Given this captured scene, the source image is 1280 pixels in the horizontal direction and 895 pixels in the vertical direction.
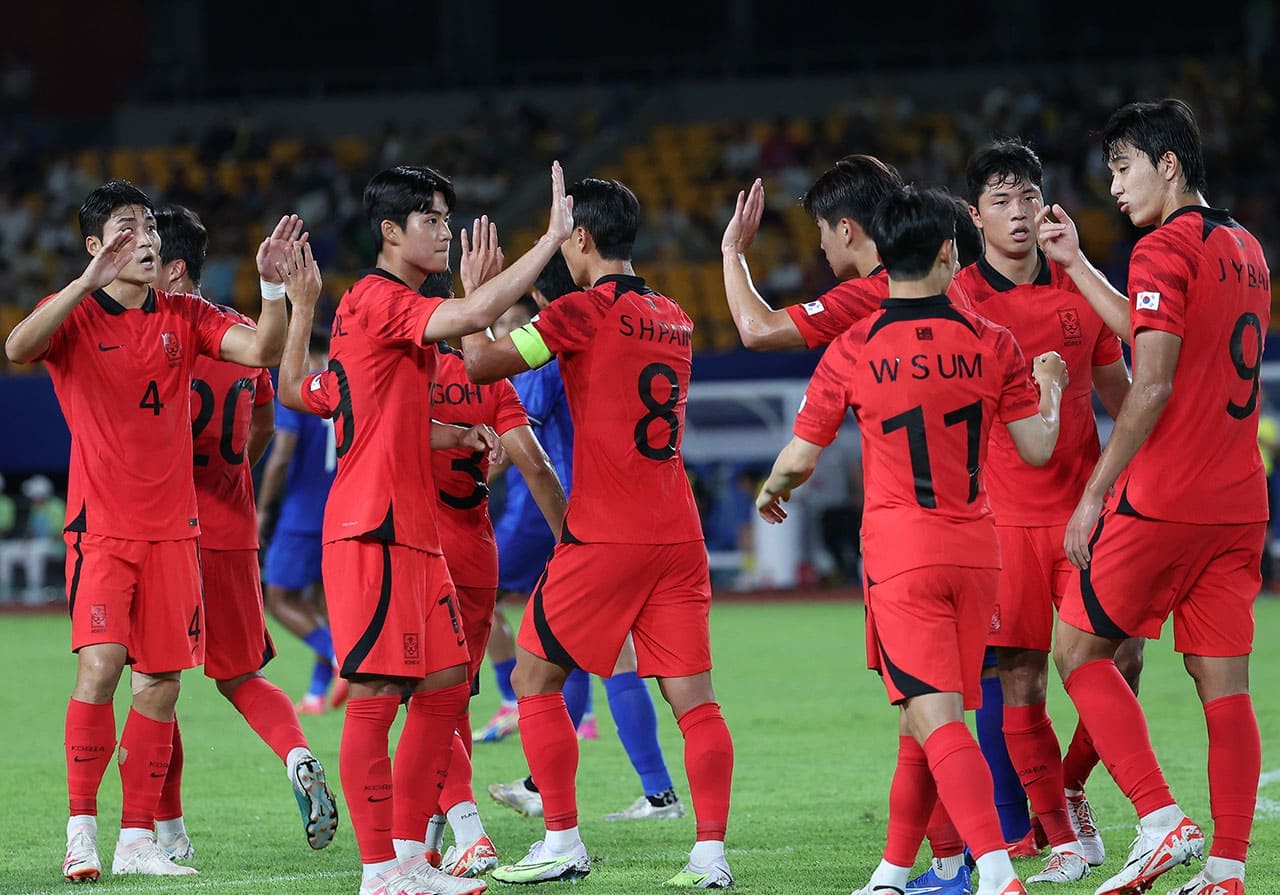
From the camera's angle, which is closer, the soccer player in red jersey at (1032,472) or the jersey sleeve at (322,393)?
the jersey sleeve at (322,393)

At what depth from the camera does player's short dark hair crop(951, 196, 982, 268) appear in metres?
5.63

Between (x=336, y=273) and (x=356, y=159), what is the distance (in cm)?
363

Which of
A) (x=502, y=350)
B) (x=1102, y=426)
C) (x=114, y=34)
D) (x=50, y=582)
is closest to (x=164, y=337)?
(x=502, y=350)

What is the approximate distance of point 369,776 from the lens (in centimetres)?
500

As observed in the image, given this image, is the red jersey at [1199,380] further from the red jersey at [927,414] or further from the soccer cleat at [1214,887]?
the soccer cleat at [1214,887]

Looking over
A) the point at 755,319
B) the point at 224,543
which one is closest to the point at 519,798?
the point at 224,543

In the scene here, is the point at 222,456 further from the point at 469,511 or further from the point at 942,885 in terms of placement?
the point at 942,885

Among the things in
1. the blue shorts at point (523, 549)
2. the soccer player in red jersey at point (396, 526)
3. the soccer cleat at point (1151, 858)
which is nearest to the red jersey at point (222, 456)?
the soccer player in red jersey at point (396, 526)

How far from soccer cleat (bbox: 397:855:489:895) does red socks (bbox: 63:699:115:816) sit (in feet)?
3.93

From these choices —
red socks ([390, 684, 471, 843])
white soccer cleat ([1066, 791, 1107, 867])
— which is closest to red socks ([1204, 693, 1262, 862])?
white soccer cleat ([1066, 791, 1107, 867])

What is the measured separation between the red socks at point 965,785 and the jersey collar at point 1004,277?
5.60ft

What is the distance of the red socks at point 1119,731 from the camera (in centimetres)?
494

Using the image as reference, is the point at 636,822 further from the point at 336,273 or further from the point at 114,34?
the point at 114,34

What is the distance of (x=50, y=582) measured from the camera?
848 inches
